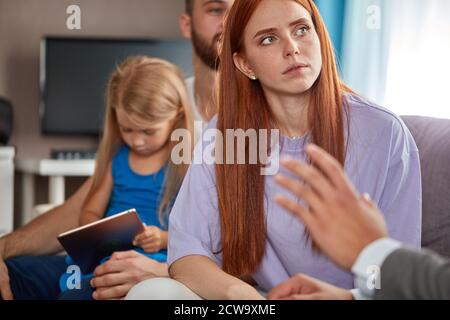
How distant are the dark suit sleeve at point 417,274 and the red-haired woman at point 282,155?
376 millimetres

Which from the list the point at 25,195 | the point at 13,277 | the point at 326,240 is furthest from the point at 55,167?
the point at 326,240

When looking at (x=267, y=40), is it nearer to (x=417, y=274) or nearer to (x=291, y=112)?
(x=291, y=112)

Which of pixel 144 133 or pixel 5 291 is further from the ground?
pixel 144 133

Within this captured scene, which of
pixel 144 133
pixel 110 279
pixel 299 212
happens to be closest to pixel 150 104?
pixel 144 133

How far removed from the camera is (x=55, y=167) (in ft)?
10.2

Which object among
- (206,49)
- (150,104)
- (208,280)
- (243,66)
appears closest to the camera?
(208,280)

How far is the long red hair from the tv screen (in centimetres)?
226

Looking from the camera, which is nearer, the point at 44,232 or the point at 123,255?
the point at 123,255

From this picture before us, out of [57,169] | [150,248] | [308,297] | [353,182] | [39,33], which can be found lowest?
[57,169]

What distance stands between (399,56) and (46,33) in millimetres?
2069

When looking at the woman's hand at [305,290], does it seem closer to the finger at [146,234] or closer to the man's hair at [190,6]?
the finger at [146,234]

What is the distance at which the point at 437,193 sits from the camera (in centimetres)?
115

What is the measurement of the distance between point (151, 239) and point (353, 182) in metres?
0.53

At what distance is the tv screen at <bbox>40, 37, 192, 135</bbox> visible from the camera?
11.1 ft
